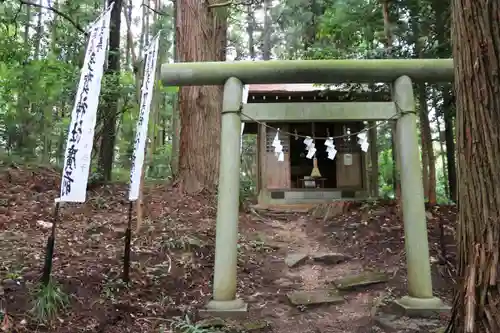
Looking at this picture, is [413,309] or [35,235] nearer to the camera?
[413,309]

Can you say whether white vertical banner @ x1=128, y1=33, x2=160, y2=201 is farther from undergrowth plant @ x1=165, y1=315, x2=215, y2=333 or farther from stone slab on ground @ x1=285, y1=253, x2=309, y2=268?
stone slab on ground @ x1=285, y1=253, x2=309, y2=268

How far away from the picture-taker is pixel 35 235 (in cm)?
535

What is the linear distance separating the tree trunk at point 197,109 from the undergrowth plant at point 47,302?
364 cm

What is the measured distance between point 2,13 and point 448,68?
29.0ft

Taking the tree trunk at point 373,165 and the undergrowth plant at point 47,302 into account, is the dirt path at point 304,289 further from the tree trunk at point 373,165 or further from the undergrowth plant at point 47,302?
the tree trunk at point 373,165

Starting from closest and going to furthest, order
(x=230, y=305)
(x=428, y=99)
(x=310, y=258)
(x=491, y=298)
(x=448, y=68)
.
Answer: (x=491, y=298) → (x=230, y=305) → (x=448, y=68) → (x=310, y=258) → (x=428, y=99)

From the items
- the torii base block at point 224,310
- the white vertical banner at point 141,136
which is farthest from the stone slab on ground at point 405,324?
the white vertical banner at point 141,136

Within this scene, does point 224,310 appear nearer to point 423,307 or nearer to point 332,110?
point 423,307

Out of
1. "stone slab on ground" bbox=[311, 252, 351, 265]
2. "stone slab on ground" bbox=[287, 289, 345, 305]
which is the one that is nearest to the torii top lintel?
"stone slab on ground" bbox=[287, 289, 345, 305]

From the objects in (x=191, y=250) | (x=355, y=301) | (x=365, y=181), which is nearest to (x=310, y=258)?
→ (x=355, y=301)

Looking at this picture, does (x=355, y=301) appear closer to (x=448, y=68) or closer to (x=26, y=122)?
(x=448, y=68)

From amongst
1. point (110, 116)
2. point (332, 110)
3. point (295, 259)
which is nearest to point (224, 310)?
point (295, 259)

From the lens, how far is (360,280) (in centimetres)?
535

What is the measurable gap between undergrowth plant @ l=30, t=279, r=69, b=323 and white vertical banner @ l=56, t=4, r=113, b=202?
0.81 m
